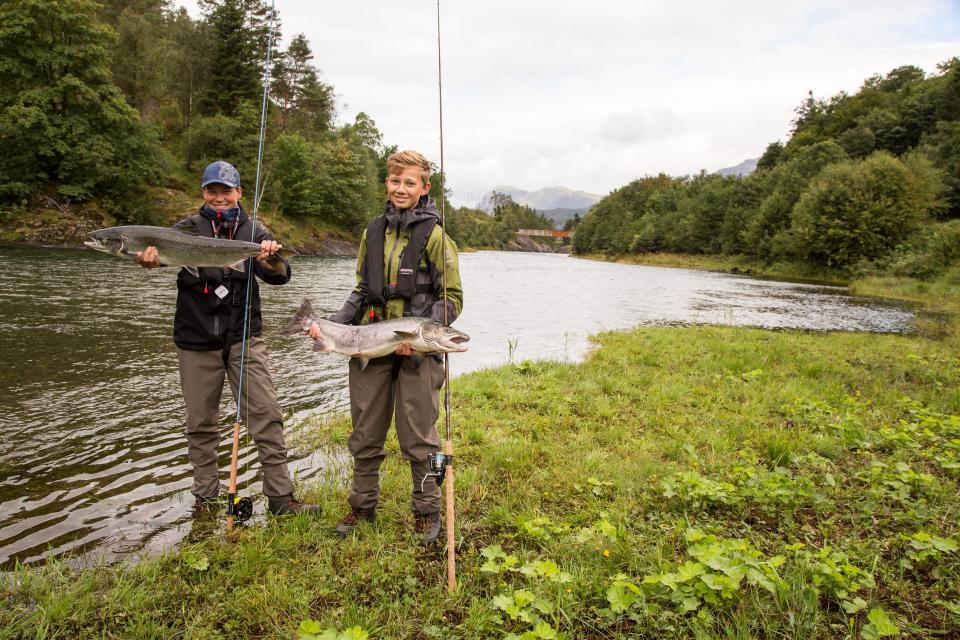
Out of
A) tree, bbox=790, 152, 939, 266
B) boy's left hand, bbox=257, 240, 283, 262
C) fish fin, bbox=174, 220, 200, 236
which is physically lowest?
boy's left hand, bbox=257, 240, 283, 262

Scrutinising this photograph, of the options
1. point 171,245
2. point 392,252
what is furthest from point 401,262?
point 171,245

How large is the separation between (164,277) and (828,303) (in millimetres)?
35211

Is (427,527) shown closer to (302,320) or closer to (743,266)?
(302,320)

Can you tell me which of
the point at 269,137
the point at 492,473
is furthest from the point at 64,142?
the point at 492,473

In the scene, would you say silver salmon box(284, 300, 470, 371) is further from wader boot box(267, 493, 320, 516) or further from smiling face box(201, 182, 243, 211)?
wader boot box(267, 493, 320, 516)

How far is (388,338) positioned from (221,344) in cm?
169

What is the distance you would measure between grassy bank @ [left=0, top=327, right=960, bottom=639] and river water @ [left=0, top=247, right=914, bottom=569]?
30.4 inches

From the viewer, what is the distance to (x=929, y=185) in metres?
50.6

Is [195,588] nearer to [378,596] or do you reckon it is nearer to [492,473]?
[378,596]

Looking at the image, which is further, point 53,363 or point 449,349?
point 53,363

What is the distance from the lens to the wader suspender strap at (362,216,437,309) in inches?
159

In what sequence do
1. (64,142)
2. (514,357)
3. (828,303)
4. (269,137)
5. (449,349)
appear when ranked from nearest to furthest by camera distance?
(449,349), (514,357), (828,303), (64,142), (269,137)

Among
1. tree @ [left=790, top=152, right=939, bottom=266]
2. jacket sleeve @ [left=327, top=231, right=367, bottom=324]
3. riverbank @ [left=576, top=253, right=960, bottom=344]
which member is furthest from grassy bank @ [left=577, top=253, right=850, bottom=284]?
jacket sleeve @ [left=327, top=231, right=367, bottom=324]

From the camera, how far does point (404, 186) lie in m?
4.07
